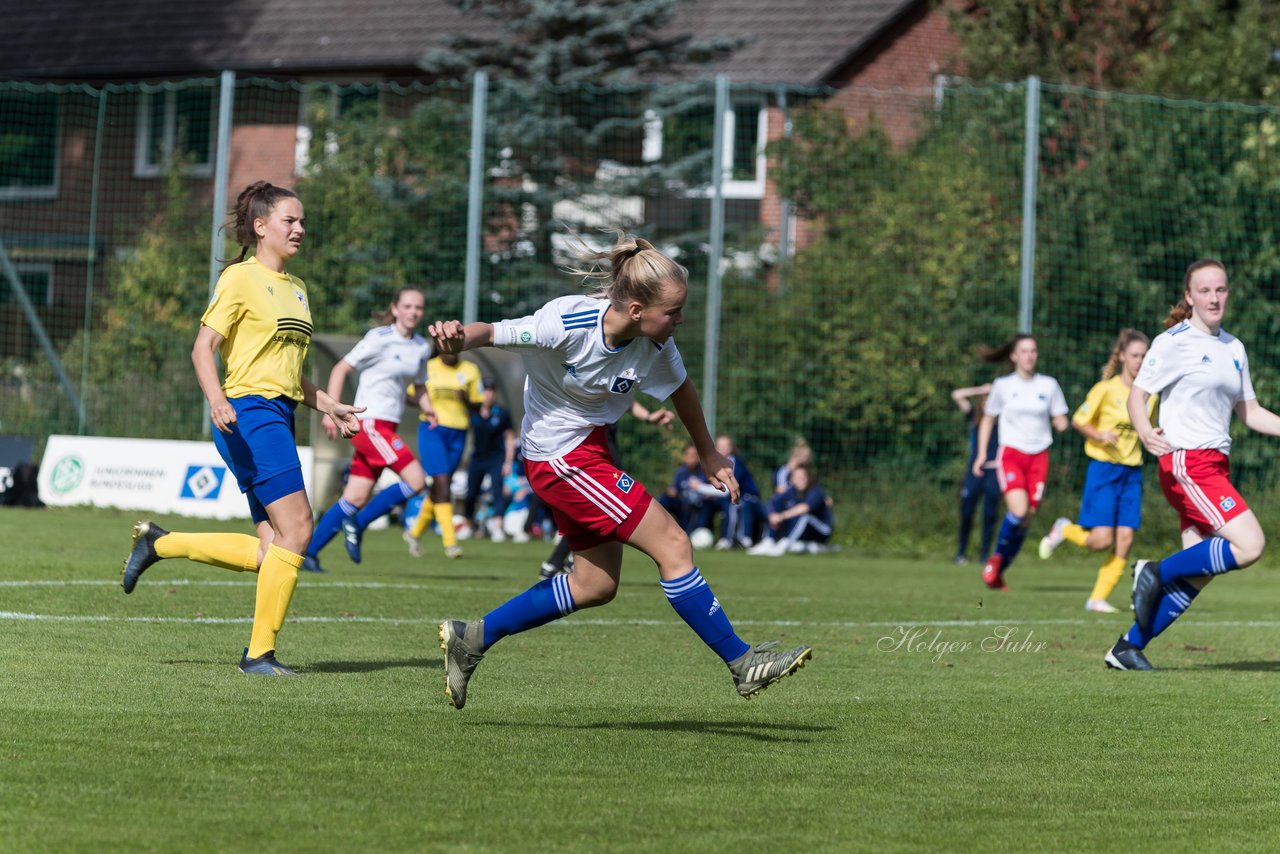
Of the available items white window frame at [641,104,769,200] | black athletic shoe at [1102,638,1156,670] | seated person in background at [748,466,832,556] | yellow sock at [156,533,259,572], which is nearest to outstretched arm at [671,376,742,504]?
yellow sock at [156,533,259,572]

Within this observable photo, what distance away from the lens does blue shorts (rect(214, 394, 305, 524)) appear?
25.1ft

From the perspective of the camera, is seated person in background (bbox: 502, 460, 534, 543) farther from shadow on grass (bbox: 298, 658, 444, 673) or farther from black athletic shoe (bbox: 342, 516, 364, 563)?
shadow on grass (bbox: 298, 658, 444, 673)

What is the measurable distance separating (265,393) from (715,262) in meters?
14.4

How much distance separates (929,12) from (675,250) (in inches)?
537

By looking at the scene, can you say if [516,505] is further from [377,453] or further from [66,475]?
[377,453]

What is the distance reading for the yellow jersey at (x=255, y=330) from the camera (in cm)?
779

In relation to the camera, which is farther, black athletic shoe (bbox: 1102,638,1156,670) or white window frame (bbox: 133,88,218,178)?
white window frame (bbox: 133,88,218,178)

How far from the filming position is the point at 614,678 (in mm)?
8094

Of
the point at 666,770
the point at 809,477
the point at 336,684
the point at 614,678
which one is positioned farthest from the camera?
the point at 809,477

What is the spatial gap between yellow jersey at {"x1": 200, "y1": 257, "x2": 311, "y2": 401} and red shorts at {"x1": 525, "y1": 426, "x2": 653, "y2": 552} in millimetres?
1668

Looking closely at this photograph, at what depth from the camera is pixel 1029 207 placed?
2119cm

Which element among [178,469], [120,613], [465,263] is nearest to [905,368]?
[465,263]

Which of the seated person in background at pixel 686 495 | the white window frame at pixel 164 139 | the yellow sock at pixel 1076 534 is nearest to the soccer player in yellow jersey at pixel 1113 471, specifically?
the yellow sock at pixel 1076 534

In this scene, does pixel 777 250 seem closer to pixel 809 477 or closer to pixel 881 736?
pixel 809 477
